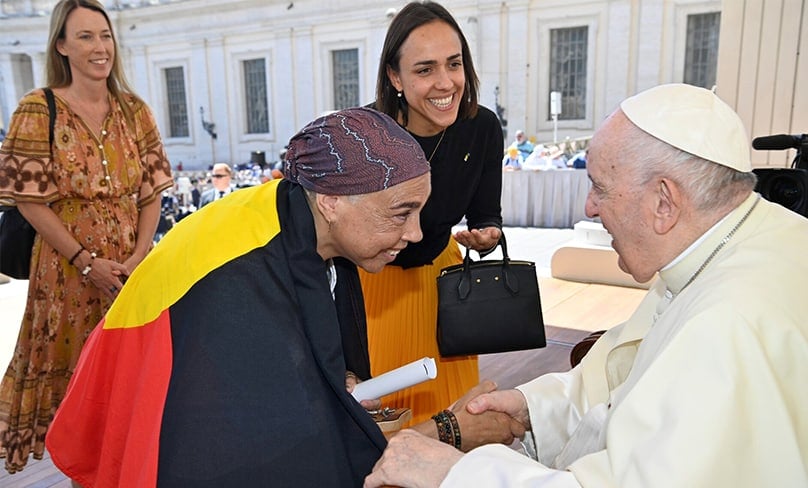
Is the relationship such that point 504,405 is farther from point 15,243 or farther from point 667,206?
point 15,243

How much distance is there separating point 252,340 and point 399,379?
18.6 inches

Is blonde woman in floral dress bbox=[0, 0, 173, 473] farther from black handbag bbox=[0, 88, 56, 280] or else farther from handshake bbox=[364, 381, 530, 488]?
handshake bbox=[364, 381, 530, 488]

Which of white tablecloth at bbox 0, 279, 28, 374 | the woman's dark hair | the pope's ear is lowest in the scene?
white tablecloth at bbox 0, 279, 28, 374

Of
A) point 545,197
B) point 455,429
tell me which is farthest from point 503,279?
point 545,197

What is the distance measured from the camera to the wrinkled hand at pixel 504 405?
1760 mm

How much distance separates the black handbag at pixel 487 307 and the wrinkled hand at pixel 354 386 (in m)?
0.48

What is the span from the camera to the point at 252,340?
4.33 feet

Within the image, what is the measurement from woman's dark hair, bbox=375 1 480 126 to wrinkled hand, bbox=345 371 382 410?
0.99m

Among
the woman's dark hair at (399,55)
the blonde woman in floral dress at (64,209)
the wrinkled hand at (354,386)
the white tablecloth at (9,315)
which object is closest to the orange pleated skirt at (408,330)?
the wrinkled hand at (354,386)

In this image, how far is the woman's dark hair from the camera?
89.3 inches

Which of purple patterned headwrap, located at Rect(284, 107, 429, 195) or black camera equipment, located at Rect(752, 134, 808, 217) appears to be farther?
black camera equipment, located at Rect(752, 134, 808, 217)

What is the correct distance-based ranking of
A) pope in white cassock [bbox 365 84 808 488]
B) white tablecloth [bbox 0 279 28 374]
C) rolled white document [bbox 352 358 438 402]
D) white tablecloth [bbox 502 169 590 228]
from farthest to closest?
white tablecloth [bbox 502 169 590 228] → white tablecloth [bbox 0 279 28 374] → rolled white document [bbox 352 358 438 402] → pope in white cassock [bbox 365 84 808 488]

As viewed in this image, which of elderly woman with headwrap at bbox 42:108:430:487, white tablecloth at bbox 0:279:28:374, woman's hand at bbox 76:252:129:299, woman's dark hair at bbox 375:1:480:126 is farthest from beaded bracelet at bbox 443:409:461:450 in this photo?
white tablecloth at bbox 0:279:28:374

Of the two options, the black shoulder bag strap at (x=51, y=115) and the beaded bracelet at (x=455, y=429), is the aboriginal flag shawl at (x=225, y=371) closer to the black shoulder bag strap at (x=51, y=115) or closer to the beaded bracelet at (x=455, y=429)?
the beaded bracelet at (x=455, y=429)
